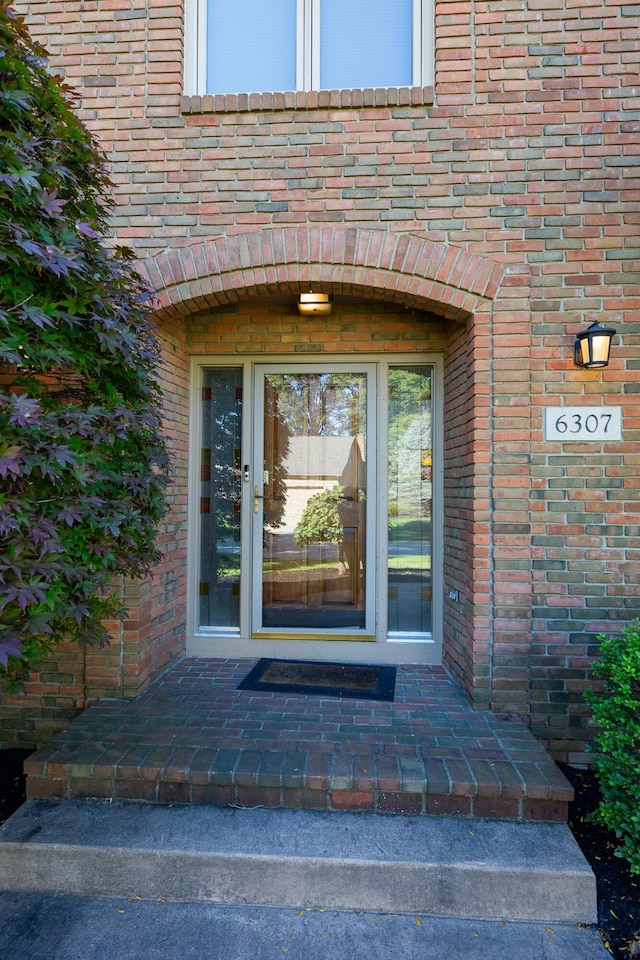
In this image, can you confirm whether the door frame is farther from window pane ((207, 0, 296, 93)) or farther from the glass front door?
window pane ((207, 0, 296, 93))

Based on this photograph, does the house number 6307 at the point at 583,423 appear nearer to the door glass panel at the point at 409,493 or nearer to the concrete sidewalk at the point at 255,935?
the door glass panel at the point at 409,493

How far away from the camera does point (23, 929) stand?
2.00 m

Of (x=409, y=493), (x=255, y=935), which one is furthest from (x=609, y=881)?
(x=409, y=493)

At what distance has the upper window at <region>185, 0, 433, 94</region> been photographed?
3.31 meters

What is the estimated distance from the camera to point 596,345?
2.89 metres

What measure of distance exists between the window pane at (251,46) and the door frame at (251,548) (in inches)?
70.5

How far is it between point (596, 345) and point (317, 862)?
116 inches

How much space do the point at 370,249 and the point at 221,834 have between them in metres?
3.17

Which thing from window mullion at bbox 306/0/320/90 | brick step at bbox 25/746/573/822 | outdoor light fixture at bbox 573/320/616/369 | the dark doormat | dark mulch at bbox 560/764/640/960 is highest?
window mullion at bbox 306/0/320/90

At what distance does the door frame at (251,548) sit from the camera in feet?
12.5

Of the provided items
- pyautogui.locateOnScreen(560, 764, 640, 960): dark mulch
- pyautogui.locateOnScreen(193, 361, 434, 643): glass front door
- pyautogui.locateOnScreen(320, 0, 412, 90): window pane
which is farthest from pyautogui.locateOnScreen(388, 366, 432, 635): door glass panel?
pyautogui.locateOnScreen(320, 0, 412, 90): window pane

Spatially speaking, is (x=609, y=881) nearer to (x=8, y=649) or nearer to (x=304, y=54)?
(x=8, y=649)

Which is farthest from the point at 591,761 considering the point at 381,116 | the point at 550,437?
the point at 381,116

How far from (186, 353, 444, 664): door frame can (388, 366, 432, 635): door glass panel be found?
65 mm
